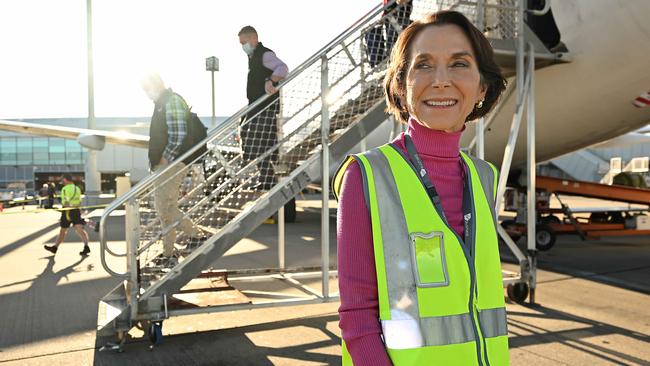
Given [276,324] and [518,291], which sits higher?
[518,291]

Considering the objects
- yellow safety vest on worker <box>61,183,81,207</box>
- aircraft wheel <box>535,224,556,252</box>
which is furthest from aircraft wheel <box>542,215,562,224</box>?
yellow safety vest on worker <box>61,183,81,207</box>

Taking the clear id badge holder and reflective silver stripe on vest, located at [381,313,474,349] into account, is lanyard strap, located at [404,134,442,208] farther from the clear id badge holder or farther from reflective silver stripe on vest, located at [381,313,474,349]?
reflective silver stripe on vest, located at [381,313,474,349]

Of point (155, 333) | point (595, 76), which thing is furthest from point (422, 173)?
point (595, 76)

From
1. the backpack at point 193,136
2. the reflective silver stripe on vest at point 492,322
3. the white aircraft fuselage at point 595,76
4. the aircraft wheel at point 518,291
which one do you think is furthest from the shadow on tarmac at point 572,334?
the backpack at point 193,136

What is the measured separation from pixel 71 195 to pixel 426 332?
36.4 ft

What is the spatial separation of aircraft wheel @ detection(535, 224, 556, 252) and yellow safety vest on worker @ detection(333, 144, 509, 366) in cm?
961

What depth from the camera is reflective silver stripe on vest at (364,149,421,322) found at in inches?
52.3

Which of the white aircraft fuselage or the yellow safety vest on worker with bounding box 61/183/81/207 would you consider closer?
the white aircraft fuselage

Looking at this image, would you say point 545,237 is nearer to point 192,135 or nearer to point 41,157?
point 192,135

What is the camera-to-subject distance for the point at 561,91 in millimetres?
7215

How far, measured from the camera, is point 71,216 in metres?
Result: 10.6

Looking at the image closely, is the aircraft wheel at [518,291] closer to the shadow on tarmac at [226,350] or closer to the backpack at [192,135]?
the shadow on tarmac at [226,350]

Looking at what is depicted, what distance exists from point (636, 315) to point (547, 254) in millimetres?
4484

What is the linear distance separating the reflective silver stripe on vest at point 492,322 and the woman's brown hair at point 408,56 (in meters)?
0.65
